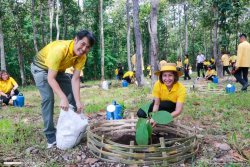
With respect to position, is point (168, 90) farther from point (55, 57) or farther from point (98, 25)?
point (98, 25)

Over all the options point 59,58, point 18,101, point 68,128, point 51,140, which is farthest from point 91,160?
point 18,101

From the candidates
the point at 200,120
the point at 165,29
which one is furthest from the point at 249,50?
the point at 165,29

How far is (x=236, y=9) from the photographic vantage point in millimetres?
9430

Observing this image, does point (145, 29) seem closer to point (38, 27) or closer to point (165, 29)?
point (165, 29)

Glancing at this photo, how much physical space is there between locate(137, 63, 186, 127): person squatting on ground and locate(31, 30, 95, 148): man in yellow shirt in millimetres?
982

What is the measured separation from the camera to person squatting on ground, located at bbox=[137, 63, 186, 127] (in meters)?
2.36

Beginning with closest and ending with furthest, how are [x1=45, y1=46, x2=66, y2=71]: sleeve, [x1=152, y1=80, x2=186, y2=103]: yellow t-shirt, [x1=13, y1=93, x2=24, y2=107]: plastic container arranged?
1. [x1=45, y1=46, x2=66, y2=71]: sleeve
2. [x1=152, y1=80, x2=186, y2=103]: yellow t-shirt
3. [x1=13, y1=93, x2=24, y2=107]: plastic container

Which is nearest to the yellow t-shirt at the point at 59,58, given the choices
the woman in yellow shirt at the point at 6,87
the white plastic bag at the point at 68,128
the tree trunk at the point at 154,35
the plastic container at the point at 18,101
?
the white plastic bag at the point at 68,128

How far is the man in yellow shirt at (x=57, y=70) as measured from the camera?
2016mm

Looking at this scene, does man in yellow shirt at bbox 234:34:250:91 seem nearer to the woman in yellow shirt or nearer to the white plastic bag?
the white plastic bag

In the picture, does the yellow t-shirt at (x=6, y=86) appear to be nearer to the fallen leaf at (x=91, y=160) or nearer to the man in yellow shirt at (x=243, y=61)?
the fallen leaf at (x=91, y=160)

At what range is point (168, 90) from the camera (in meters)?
2.50

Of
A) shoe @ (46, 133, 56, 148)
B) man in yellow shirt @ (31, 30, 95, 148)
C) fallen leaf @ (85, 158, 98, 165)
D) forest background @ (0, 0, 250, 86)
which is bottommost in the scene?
fallen leaf @ (85, 158, 98, 165)

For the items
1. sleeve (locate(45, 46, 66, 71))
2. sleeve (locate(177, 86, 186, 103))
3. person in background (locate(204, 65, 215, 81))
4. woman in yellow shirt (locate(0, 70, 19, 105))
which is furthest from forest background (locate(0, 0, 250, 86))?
woman in yellow shirt (locate(0, 70, 19, 105))
